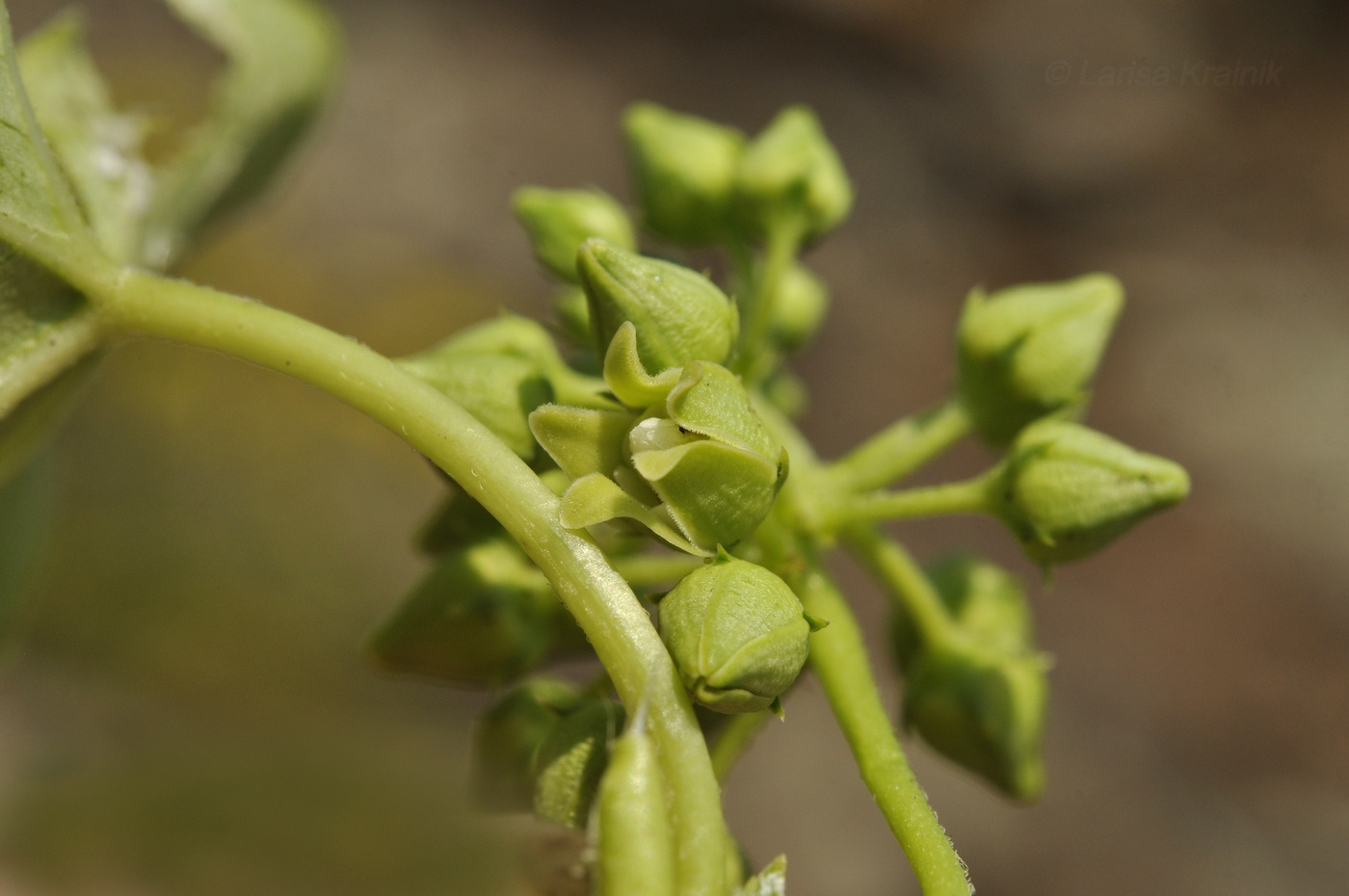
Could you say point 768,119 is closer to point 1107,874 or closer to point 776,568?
point 1107,874

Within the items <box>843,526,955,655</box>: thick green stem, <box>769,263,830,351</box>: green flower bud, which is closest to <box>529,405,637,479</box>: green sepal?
<box>843,526,955,655</box>: thick green stem

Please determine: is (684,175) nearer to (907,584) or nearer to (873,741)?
(907,584)

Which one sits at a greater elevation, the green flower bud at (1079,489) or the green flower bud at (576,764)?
the green flower bud at (1079,489)

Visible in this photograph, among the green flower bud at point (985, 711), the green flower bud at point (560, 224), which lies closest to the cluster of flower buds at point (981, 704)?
the green flower bud at point (985, 711)

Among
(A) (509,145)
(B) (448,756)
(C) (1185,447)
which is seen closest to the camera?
(B) (448,756)

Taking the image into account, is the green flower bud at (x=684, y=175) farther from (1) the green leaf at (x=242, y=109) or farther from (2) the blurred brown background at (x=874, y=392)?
(2) the blurred brown background at (x=874, y=392)

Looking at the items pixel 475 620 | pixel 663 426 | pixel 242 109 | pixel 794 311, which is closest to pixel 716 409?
pixel 663 426

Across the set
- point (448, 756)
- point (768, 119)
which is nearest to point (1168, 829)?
point (448, 756)
